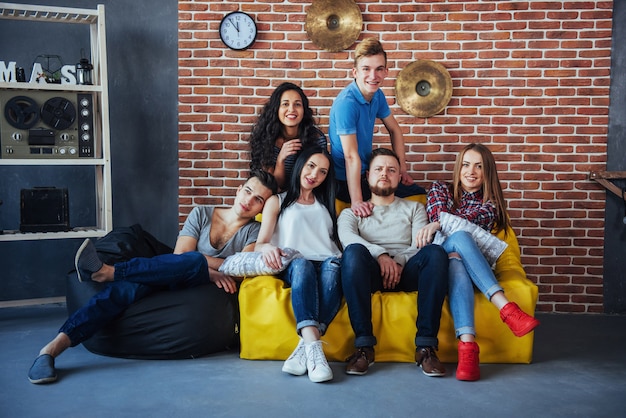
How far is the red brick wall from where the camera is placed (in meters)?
4.20

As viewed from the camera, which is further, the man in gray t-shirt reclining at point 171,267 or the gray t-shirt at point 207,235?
the gray t-shirt at point 207,235

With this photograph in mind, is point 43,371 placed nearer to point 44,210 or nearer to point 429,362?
point 44,210

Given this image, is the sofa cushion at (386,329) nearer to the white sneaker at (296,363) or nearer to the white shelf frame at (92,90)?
the white sneaker at (296,363)

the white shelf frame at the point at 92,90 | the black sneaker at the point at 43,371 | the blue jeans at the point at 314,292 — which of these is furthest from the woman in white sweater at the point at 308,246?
the white shelf frame at the point at 92,90

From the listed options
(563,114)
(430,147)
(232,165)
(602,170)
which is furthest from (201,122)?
(602,170)

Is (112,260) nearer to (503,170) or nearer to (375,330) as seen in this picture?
(375,330)

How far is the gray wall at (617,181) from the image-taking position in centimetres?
414

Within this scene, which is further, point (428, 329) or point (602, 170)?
point (602, 170)

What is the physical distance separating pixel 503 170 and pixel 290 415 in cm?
258

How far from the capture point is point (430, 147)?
4293 mm

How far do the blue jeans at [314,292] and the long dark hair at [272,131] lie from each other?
0.76m

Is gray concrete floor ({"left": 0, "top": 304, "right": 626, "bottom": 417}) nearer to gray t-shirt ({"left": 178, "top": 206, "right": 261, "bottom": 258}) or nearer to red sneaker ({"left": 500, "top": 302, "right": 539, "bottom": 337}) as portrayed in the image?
red sneaker ({"left": 500, "top": 302, "right": 539, "bottom": 337})

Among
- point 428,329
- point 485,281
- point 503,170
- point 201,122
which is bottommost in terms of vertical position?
point 428,329

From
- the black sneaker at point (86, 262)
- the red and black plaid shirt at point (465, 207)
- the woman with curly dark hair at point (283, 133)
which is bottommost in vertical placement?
the black sneaker at point (86, 262)
